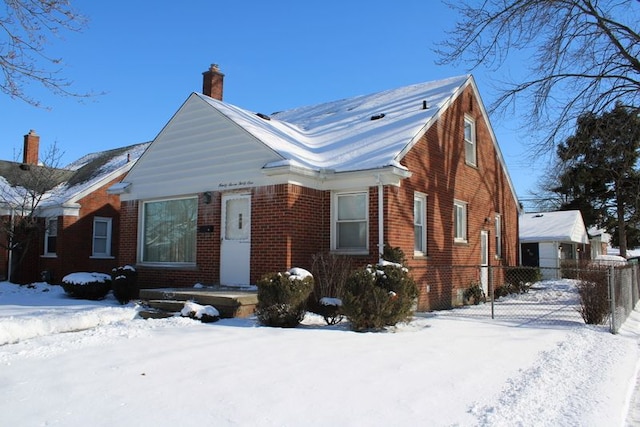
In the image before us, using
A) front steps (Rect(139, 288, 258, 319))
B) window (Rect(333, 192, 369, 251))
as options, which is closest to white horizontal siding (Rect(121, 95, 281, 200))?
window (Rect(333, 192, 369, 251))

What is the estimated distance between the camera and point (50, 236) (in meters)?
21.0

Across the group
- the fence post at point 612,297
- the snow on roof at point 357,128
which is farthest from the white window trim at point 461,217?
the fence post at point 612,297

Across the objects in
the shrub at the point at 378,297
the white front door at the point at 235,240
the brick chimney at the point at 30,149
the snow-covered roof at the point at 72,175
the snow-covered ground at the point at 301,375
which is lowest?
the snow-covered ground at the point at 301,375

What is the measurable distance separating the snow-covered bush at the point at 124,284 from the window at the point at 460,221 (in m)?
9.33

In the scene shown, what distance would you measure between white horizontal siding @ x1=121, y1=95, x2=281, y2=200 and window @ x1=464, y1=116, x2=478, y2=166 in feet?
25.4

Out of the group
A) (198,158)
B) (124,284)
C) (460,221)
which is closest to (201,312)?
(124,284)

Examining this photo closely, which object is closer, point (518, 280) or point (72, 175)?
point (518, 280)

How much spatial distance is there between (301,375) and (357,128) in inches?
410

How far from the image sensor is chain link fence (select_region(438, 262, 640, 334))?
428 inches

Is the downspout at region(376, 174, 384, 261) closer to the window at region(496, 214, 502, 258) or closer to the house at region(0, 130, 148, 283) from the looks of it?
the window at region(496, 214, 502, 258)

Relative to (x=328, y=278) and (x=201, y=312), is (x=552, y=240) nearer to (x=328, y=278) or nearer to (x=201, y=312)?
(x=328, y=278)

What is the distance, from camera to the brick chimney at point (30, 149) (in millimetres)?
25203

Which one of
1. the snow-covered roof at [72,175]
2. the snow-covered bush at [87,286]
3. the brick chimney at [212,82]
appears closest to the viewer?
the snow-covered bush at [87,286]

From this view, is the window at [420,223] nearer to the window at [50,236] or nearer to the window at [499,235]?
the window at [499,235]
